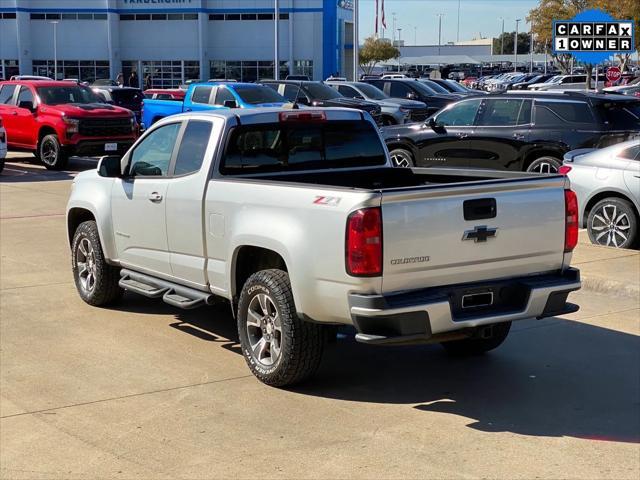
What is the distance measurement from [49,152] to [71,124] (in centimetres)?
120


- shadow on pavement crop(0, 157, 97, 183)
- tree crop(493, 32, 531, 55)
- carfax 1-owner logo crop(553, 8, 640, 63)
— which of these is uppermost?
tree crop(493, 32, 531, 55)

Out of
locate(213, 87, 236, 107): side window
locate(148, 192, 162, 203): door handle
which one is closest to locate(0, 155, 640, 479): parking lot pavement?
locate(148, 192, 162, 203): door handle

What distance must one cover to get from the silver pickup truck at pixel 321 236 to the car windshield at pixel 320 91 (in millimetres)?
18926

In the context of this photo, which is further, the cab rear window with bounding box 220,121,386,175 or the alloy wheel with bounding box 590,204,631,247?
the alloy wheel with bounding box 590,204,631,247

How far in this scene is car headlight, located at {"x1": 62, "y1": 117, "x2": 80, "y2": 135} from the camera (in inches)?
806

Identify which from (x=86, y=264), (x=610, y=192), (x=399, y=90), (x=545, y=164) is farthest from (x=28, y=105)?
(x=610, y=192)

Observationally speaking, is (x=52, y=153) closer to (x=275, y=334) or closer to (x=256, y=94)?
(x=256, y=94)

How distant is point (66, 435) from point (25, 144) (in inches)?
695

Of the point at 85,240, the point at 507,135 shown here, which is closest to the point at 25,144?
the point at 507,135

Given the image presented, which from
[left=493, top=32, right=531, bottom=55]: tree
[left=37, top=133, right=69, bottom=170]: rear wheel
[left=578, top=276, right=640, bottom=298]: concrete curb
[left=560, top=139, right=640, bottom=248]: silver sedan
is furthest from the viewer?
[left=493, top=32, right=531, bottom=55]: tree

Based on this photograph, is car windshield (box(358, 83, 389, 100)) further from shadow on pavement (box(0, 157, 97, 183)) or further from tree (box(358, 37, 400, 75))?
tree (box(358, 37, 400, 75))

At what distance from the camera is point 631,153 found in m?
11.5

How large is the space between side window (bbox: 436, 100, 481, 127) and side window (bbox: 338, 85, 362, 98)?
12.8 meters

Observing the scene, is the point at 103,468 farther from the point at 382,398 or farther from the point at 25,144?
the point at 25,144
